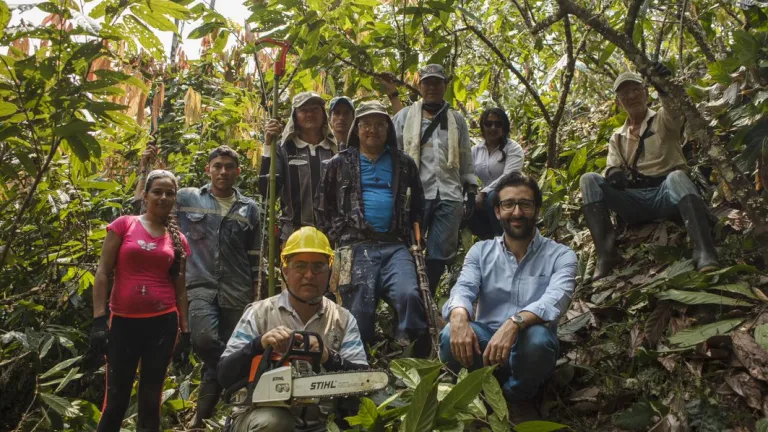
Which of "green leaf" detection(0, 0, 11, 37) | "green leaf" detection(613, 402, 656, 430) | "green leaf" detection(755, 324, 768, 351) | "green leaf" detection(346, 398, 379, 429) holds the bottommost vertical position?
"green leaf" detection(613, 402, 656, 430)

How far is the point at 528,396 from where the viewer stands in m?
4.25

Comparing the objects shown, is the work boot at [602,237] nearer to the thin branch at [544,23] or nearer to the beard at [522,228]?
the beard at [522,228]

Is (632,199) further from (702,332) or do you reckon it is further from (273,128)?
(273,128)

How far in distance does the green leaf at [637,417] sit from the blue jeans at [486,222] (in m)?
2.46

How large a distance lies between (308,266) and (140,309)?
1.69 metres

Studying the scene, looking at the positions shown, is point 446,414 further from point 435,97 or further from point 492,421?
point 435,97

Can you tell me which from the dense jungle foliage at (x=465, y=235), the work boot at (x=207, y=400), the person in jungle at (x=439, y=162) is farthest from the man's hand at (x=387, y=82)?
the work boot at (x=207, y=400)

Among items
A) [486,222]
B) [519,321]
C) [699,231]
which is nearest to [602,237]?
[699,231]

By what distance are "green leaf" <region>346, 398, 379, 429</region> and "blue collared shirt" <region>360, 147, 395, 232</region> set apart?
1996 mm

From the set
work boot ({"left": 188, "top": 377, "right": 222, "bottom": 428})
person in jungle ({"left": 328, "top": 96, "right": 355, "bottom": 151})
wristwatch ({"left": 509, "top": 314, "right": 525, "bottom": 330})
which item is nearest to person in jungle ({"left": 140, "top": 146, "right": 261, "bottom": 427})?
work boot ({"left": 188, "top": 377, "right": 222, "bottom": 428})

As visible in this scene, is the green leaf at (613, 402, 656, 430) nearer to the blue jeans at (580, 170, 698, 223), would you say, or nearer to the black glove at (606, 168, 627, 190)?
the blue jeans at (580, 170, 698, 223)

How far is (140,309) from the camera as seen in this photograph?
188 inches

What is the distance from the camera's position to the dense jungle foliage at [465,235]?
10.1ft

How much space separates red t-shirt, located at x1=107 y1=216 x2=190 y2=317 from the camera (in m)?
4.77
